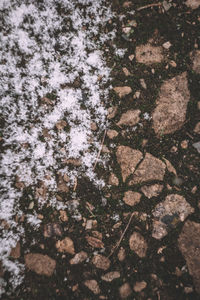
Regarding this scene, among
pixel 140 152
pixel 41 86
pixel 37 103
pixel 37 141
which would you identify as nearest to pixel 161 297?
pixel 140 152

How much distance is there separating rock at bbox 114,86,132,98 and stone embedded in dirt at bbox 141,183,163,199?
0.83m

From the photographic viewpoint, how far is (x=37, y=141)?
158 centimetres

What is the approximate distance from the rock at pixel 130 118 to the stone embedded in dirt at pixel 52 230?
39.2 inches

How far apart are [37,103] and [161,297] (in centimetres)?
184

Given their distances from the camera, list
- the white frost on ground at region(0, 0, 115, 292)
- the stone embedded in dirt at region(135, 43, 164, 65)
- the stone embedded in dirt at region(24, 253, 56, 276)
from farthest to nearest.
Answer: the stone embedded in dirt at region(135, 43, 164, 65)
the white frost on ground at region(0, 0, 115, 292)
the stone embedded in dirt at region(24, 253, 56, 276)

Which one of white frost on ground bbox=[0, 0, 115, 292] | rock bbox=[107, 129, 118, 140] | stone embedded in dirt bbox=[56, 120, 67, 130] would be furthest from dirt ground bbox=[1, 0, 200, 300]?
stone embedded in dirt bbox=[56, 120, 67, 130]

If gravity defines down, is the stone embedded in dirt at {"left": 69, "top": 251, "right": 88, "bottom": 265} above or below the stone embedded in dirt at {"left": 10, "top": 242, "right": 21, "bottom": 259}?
above

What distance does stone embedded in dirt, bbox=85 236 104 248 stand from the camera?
150 centimetres

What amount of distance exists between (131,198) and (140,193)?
88mm

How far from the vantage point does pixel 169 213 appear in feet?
5.14

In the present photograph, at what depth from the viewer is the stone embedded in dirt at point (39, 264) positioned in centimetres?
141

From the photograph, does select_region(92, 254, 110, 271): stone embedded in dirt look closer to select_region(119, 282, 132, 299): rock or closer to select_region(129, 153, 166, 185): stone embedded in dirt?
select_region(119, 282, 132, 299): rock

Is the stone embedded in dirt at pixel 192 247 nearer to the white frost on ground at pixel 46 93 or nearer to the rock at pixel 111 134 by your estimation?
the white frost on ground at pixel 46 93

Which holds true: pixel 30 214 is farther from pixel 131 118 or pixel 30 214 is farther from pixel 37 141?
pixel 131 118
